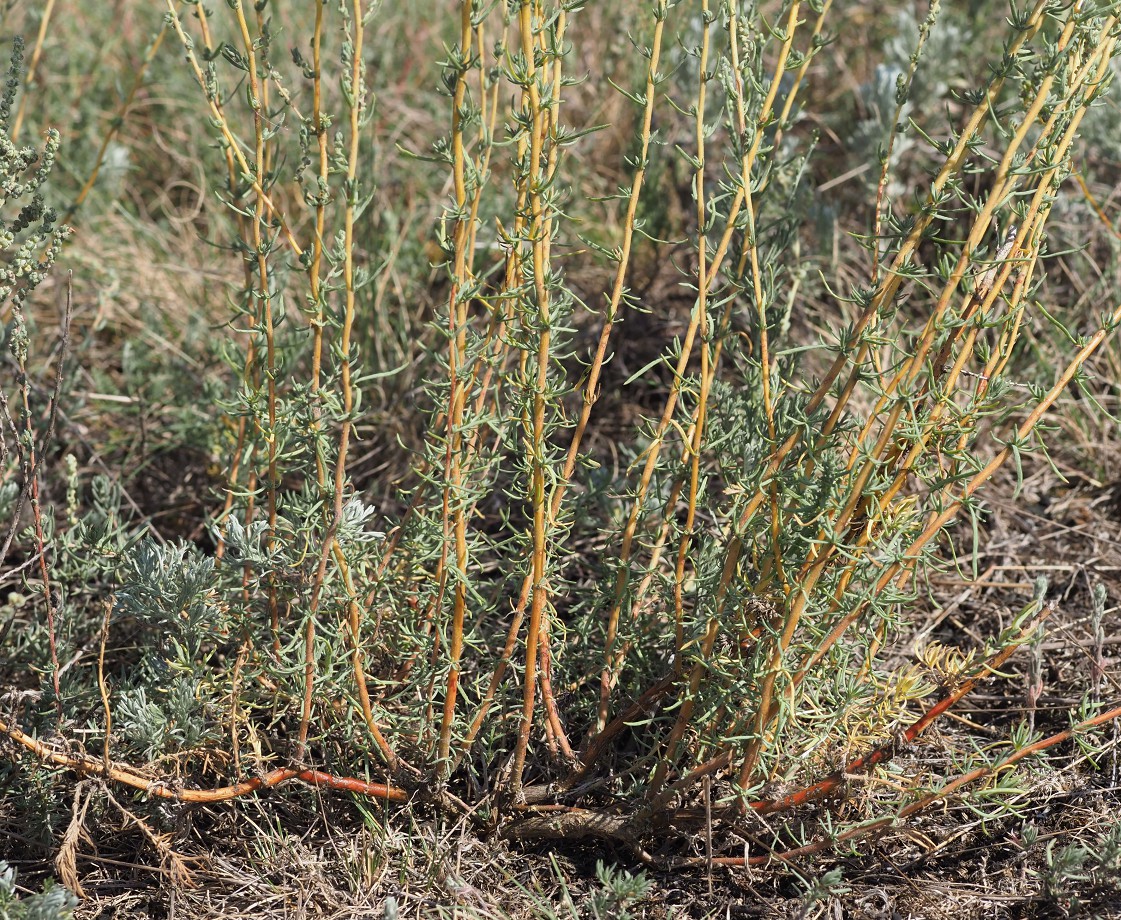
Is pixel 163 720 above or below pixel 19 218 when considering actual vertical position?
below

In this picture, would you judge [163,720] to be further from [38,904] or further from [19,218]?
[19,218]

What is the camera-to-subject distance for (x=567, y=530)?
6.07 feet

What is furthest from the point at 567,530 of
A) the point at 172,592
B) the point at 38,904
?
the point at 38,904

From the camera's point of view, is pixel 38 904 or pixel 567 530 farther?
pixel 567 530

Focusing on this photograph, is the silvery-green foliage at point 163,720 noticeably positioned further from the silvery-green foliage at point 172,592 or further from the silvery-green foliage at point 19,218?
the silvery-green foliage at point 19,218

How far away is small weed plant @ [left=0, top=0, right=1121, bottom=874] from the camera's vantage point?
5.12 feet

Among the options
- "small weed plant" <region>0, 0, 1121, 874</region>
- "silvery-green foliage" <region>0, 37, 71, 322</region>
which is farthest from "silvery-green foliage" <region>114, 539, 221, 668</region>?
"silvery-green foliage" <region>0, 37, 71, 322</region>

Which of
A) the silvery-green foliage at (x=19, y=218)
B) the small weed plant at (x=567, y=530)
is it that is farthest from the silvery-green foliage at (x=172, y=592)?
the silvery-green foliage at (x=19, y=218)

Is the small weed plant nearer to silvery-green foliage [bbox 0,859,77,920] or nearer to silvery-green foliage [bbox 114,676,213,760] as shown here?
silvery-green foliage [bbox 114,676,213,760]

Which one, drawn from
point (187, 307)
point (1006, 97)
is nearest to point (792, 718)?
point (187, 307)

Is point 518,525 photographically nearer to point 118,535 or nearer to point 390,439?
point 390,439

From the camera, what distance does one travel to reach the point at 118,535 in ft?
7.03

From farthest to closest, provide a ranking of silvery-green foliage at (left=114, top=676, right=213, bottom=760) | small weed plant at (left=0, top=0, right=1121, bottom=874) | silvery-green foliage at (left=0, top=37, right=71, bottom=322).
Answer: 1. silvery-green foliage at (left=114, top=676, right=213, bottom=760)
2. silvery-green foliage at (left=0, top=37, right=71, bottom=322)
3. small weed plant at (left=0, top=0, right=1121, bottom=874)

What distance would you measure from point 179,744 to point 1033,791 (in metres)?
1.49
